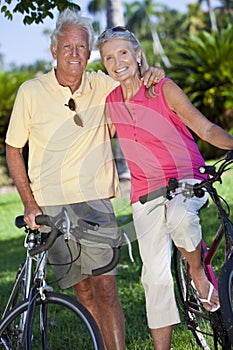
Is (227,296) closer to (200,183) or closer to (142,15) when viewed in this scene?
(200,183)

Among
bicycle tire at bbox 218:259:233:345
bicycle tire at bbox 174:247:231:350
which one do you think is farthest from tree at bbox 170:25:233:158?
bicycle tire at bbox 218:259:233:345

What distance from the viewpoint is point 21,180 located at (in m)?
4.50

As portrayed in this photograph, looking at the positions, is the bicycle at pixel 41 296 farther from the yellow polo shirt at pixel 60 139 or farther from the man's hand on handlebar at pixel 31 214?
the yellow polo shirt at pixel 60 139

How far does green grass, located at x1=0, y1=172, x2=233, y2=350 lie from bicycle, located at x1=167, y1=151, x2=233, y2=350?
436mm

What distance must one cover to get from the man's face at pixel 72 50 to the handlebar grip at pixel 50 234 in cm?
89

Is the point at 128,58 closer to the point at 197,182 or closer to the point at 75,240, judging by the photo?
the point at 197,182

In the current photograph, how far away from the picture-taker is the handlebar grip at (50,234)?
4137 mm

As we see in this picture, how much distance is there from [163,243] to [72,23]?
1350 millimetres

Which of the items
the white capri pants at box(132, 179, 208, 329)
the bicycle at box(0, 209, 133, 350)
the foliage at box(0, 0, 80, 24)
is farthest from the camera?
the foliage at box(0, 0, 80, 24)

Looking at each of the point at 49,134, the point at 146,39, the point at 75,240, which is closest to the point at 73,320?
the point at 75,240

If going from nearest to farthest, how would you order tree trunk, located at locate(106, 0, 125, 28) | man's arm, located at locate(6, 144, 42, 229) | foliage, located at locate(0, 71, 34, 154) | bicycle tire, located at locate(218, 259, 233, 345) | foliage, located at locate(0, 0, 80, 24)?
bicycle tire, located at locate(218, 259, 233, 345), man's arm, located at locate(6, 144, 42, 229), foliage, located at locate(0, 0, 80, 24), tree trunk, located at locate(106, 0, 125, 28), foliage, located at locate(0, 71, 34, 154)

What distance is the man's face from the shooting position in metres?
4.50

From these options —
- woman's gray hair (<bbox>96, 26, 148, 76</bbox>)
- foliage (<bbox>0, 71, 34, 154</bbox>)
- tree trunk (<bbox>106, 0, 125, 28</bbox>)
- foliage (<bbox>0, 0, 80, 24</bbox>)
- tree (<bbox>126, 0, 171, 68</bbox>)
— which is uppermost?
tree (<bbox>126, 0, 171, 68</bbox>)

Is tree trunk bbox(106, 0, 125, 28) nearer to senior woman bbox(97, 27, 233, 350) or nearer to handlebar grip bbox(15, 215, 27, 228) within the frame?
senior woman bbox(97, 27, 233, 350)
